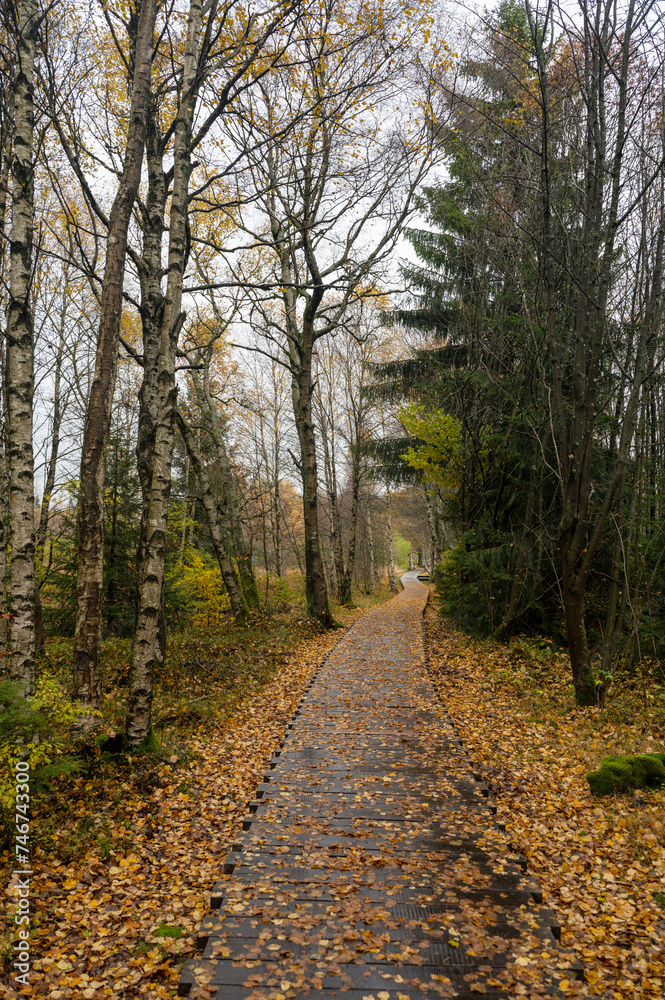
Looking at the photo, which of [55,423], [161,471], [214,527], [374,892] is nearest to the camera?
[374,892]

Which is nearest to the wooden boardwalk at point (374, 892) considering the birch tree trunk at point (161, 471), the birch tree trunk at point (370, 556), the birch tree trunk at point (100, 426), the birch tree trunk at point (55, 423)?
the birch tree trunk at point (161, 471)

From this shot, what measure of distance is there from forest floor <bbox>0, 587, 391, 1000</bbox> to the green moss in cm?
351

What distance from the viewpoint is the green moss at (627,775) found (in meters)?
5.25

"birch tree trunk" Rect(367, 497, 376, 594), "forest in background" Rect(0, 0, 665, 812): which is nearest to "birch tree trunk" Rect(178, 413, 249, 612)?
"forest in background" Rect(0, 0, 665, 812)

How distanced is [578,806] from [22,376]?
22.0 feet

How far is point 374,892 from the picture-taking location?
12.6ft

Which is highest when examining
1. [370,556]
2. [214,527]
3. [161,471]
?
[161,471]

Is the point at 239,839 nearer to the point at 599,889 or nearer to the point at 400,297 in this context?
the point at 599,889

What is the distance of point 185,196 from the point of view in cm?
636

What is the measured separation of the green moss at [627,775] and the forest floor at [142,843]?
138 inches

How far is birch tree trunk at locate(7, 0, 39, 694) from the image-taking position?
493cm

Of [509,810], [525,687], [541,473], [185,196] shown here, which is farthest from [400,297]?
[509,810]

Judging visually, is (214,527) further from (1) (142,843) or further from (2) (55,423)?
(2) (55,423)

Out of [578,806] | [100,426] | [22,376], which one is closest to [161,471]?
[100,426]
